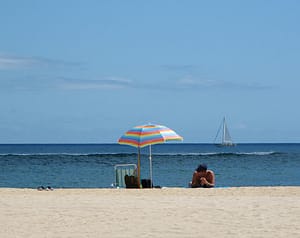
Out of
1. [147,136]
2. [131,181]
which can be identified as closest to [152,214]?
[131,181]

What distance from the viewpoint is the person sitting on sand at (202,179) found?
17328 mm

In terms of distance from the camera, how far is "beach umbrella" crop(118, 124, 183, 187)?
58.3 feet

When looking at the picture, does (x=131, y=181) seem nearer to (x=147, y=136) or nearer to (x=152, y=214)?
(x=147, y=136)

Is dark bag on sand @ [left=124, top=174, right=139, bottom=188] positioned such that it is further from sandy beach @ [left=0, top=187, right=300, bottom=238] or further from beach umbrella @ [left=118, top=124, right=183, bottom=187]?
sandy beach @ [left=0, top=187, right=300, bottom=238]

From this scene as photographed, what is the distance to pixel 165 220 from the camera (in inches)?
424

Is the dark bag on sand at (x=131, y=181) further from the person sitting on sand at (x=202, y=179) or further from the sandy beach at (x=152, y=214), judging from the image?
the sandy beach at (x=152, y=214)

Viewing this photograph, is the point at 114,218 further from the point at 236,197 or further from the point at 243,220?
the point at 236,197

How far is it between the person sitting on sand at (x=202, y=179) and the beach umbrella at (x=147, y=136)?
94 cm

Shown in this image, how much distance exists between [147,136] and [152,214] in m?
6.73

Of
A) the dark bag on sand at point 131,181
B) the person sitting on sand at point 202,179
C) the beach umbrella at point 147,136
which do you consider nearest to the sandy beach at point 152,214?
the person sitting on sand at point 202,179

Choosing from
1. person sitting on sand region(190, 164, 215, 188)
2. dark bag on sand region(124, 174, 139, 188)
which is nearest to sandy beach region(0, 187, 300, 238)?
person sitting on sand region(190, 164, 215, 188)

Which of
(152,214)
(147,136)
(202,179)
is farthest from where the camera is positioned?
(147,136)

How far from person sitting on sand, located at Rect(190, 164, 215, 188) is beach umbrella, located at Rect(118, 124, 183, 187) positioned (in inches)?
37.1

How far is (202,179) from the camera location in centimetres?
1738
